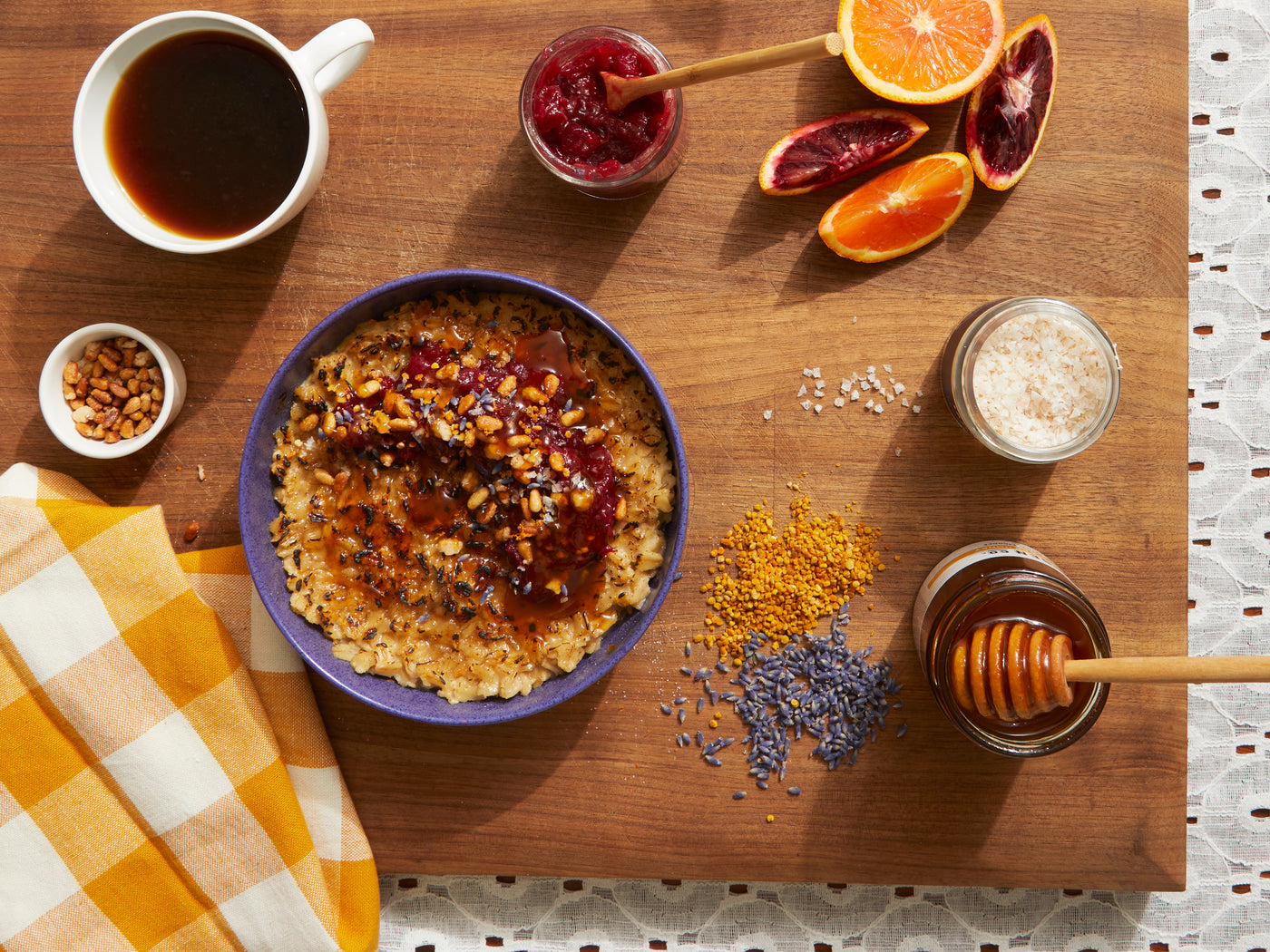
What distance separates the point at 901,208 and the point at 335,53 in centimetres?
166

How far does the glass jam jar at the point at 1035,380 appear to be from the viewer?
8.00 ft

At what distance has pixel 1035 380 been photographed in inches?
98.0

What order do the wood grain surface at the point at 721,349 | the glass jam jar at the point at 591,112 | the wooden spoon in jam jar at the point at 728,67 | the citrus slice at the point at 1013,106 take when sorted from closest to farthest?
the wooden spoon in jam jar at the point at 728,67 < the glass jam jar at the point at 591,112 < the citrus slice at the point at 1013,106 < the wood grain surface at the point at 721,349

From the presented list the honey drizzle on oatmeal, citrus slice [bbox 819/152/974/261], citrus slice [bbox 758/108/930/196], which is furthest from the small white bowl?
citrus slice [bbox 819/152/974/261]

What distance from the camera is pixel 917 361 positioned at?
104 inches

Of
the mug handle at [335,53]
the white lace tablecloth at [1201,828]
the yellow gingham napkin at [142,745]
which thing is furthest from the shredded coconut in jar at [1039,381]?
the yellow gingham napkin at [142,745]

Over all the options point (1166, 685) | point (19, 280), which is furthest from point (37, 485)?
point (1166, 685)

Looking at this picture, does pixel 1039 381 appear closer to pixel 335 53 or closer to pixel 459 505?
pixel 459 505

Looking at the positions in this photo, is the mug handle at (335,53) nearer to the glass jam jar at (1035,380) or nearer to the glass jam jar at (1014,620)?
the glass jam jar at (1035,380)

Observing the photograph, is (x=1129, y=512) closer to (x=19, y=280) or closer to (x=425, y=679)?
(x=425, y=679)

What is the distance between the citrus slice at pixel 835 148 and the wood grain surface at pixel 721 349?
8cm

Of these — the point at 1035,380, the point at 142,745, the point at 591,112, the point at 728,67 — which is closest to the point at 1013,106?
the point at 1035,380

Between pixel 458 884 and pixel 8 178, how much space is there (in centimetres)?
271

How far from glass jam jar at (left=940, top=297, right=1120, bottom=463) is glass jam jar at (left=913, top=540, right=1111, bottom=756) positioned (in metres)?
0.35
